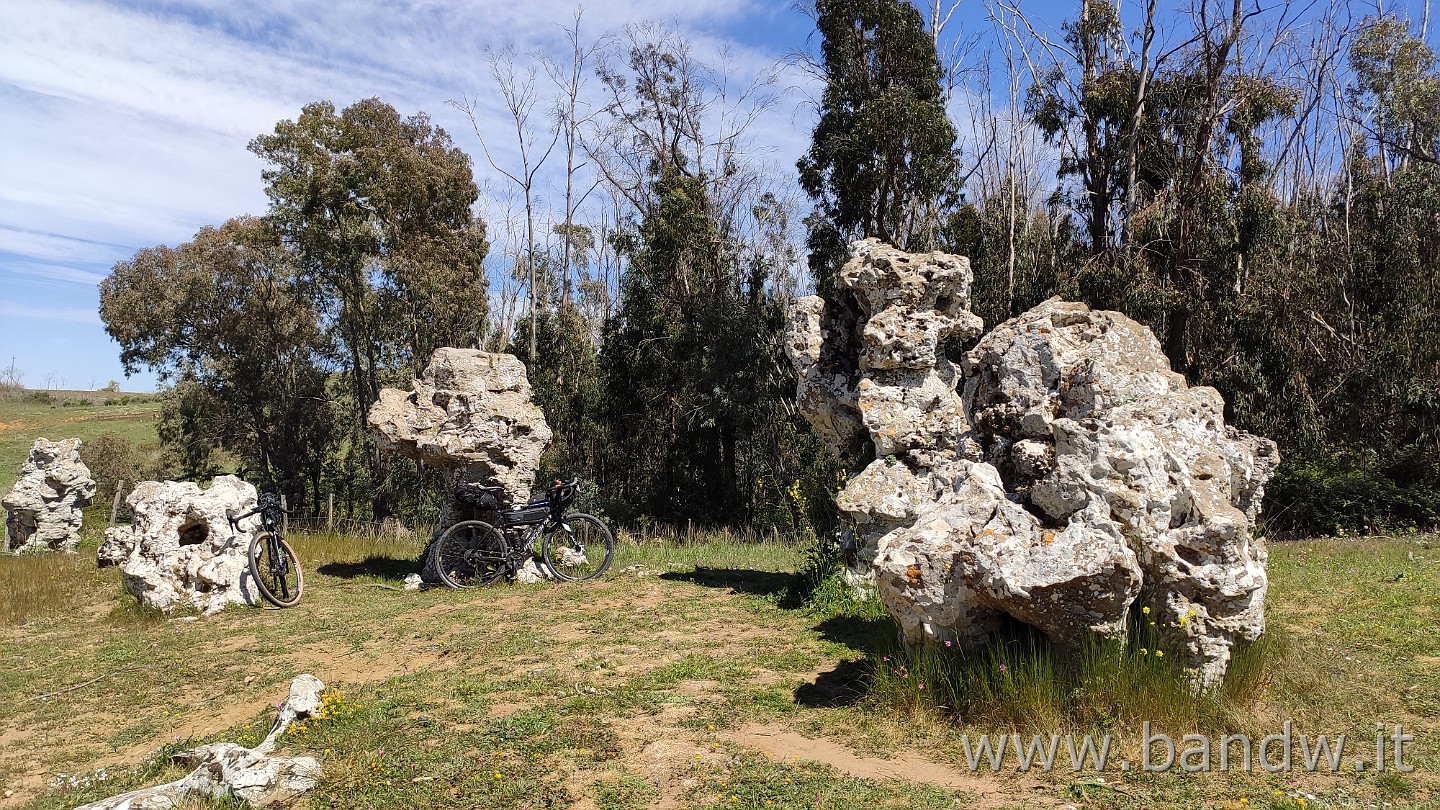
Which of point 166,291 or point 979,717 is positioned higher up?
point 166,291

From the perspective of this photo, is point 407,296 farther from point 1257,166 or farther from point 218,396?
point 1257,166

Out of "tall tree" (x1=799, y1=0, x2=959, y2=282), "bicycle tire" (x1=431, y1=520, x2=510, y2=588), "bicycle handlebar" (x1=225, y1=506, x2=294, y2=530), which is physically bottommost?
"bicycle tire" (x1=431, y1=520, x2=510, y2=588)

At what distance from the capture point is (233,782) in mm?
4105

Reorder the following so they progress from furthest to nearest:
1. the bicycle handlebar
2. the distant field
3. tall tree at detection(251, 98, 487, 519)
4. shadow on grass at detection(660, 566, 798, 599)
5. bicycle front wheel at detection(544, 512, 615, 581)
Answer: the distant field, tall tree at detection(251, 98, 487, 519), bicycle front wheel at detection(544, 512, 615, 581), the bicycle handlebar, shadow on grass at detection(660, 566, 798, 599)

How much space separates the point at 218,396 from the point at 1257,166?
25.6 m

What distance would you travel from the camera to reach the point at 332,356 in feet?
80.9

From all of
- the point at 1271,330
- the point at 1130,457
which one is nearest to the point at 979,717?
the point at 1130,457

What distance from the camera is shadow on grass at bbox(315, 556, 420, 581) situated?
11.1 meters

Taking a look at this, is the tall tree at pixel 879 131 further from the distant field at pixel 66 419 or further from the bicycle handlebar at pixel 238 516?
the distant field at pixel 66 419

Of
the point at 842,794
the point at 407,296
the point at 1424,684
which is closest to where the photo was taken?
the point at 842,794

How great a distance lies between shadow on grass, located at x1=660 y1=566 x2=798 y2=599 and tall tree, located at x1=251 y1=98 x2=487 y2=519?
1346cm

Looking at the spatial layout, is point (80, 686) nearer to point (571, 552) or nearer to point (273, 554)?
point (273, 554)

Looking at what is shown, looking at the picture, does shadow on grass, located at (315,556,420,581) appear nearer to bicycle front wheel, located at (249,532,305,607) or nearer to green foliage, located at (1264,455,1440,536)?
bicycle front wheel, located at (249,532,305,607)

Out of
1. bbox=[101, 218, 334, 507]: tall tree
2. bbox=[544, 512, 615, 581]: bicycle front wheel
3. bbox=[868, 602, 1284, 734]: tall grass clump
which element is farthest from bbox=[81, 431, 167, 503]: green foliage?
bbox=[868, 602, 1284, 734]: tall grass clump
